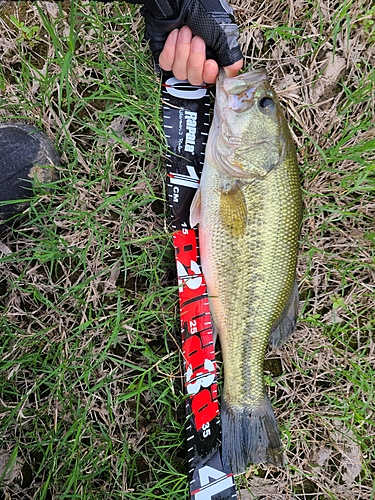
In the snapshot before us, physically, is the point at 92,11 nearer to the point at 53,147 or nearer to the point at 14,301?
the point at 53,147

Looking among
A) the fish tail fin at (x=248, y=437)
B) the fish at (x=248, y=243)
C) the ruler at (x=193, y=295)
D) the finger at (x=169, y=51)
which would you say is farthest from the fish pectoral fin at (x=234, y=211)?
the fish tail fin at (x=248, y=437)

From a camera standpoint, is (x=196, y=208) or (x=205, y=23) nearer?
(x=205, y=23)

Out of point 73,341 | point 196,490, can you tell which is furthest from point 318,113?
point 196,490

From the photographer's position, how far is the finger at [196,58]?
2324mm

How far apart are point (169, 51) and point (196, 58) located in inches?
6.2

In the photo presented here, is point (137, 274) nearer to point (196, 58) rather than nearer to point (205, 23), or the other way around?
point (196, 58)

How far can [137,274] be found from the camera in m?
2.65

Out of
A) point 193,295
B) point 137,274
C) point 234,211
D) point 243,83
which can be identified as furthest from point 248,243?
point 243,83

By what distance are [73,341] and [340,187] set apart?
1987 mm

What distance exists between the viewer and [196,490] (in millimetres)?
2566

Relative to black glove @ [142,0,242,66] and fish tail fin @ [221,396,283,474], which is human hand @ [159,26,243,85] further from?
fish tail fin @ [221,396,283,474]

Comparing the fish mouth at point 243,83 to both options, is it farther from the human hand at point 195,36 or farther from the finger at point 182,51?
the finger at point 182,51

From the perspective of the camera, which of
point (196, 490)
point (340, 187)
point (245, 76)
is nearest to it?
point (245, 76)

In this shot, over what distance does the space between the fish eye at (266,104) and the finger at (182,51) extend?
0.48 metres
